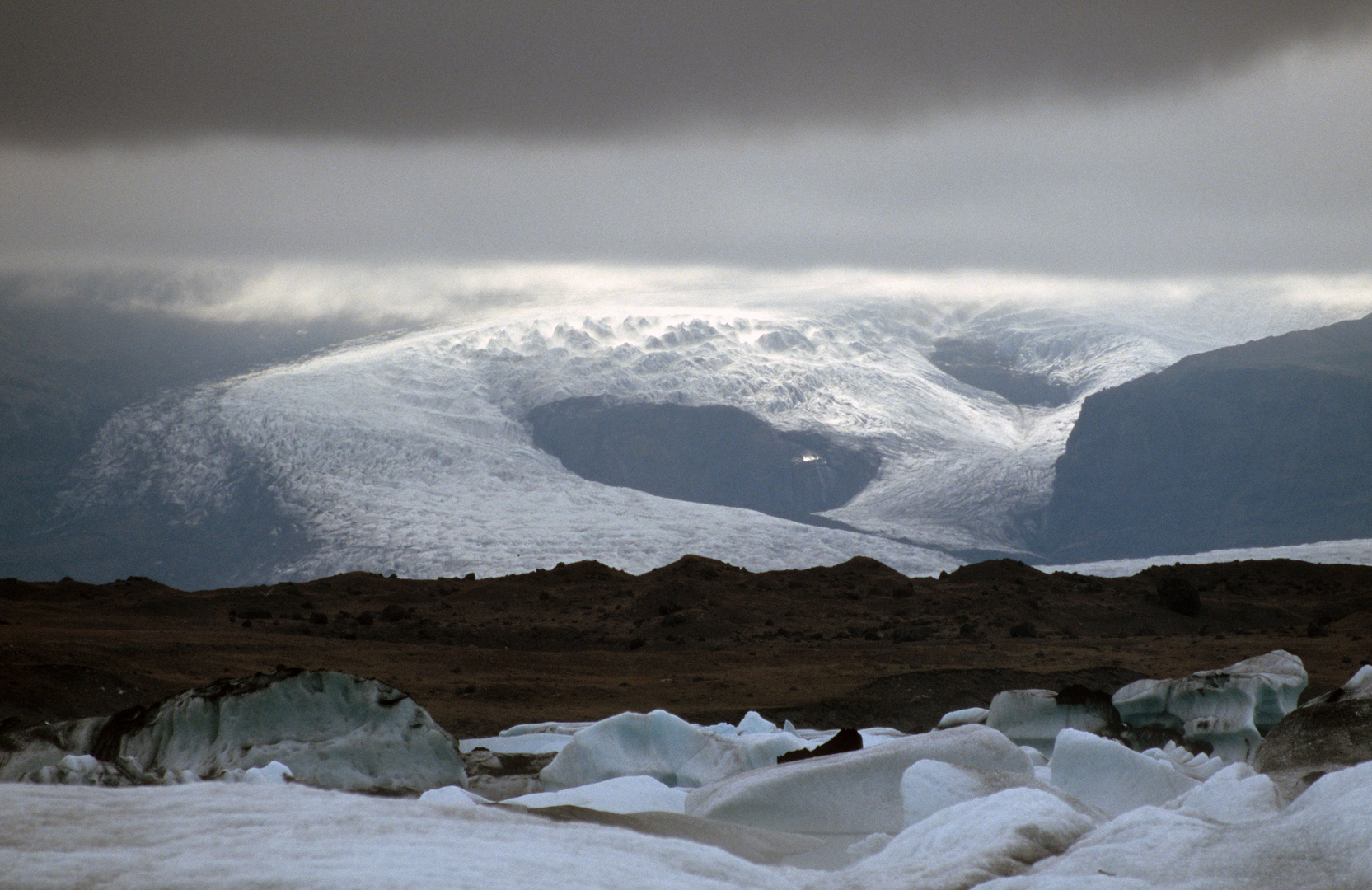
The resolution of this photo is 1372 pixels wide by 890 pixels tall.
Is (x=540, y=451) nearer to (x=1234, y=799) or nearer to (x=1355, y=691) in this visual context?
(x=1355, y=691)

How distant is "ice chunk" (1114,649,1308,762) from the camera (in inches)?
524

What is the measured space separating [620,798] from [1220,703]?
7734 millimetres

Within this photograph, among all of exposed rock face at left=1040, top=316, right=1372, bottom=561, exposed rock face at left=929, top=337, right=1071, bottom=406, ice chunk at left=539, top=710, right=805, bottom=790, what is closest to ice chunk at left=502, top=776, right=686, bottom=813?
ice chunk at left=539, top=710, right=805, bottom=790

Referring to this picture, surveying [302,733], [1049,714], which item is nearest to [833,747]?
[1049,714]

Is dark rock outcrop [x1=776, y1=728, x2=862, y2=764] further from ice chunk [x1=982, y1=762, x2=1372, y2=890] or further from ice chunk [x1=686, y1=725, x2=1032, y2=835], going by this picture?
ice chunk [x1=982, y1=762, x2=1372, y2=890]

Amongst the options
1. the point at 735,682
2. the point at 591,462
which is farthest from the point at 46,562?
the point at 735,682

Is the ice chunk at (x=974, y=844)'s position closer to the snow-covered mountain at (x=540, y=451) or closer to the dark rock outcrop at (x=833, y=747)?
the dark rock outcrop at (x=833, y=747)

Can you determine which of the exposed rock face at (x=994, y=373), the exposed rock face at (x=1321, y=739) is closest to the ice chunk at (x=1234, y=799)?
the exposed rock face at (x=1321, y=739)

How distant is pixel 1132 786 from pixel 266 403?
7163cm

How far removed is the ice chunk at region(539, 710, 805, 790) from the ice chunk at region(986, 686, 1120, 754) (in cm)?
302

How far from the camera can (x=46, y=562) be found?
96.8 metres

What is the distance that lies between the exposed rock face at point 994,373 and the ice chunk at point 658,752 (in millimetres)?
129235

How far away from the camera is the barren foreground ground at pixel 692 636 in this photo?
19.3 metres

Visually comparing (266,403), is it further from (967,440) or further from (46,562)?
(967,440)
